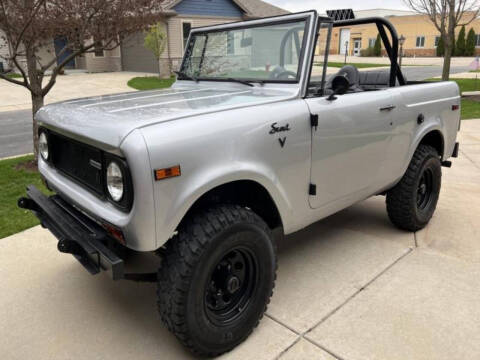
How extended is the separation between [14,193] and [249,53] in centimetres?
345

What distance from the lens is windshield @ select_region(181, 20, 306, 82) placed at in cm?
304

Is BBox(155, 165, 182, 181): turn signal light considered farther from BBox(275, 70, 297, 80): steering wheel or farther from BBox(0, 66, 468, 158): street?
BBox(0, 66, 468, 158): street

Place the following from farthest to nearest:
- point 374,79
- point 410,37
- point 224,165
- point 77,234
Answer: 1. point 410,37
2. point 374,79
3. point 77,234
4. point 224,165

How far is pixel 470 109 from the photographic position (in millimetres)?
11336

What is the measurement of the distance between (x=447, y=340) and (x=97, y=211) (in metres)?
2.13

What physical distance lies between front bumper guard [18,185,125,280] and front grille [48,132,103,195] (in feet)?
0.73

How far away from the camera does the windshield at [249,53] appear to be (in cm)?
304

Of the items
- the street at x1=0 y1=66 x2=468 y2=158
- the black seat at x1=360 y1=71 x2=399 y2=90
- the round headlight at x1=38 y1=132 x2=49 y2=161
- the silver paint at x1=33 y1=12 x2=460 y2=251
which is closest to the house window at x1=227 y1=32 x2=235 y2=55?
the silver paint at x1=33 y1=12 x2=460 y2=251

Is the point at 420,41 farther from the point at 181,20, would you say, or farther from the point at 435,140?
the point at 435,140

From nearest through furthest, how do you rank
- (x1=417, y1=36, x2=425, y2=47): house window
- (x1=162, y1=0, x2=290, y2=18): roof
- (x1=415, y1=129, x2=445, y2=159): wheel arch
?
(x1=415, y1=129, x2=445, y2=159): wheel arch < (x1=162, y1=0, x2=290, y2=18): roof < (x1=417, y1=36, x2=425, y2=47): house window

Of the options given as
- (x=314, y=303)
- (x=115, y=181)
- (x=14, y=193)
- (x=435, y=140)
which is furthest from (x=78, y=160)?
(x=435, y=140)

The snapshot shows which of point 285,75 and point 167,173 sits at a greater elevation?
point 285,75

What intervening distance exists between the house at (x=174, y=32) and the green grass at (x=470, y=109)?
11.8m

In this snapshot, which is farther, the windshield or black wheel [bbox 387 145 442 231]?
black wheel [bbox 387 145 442 231]
